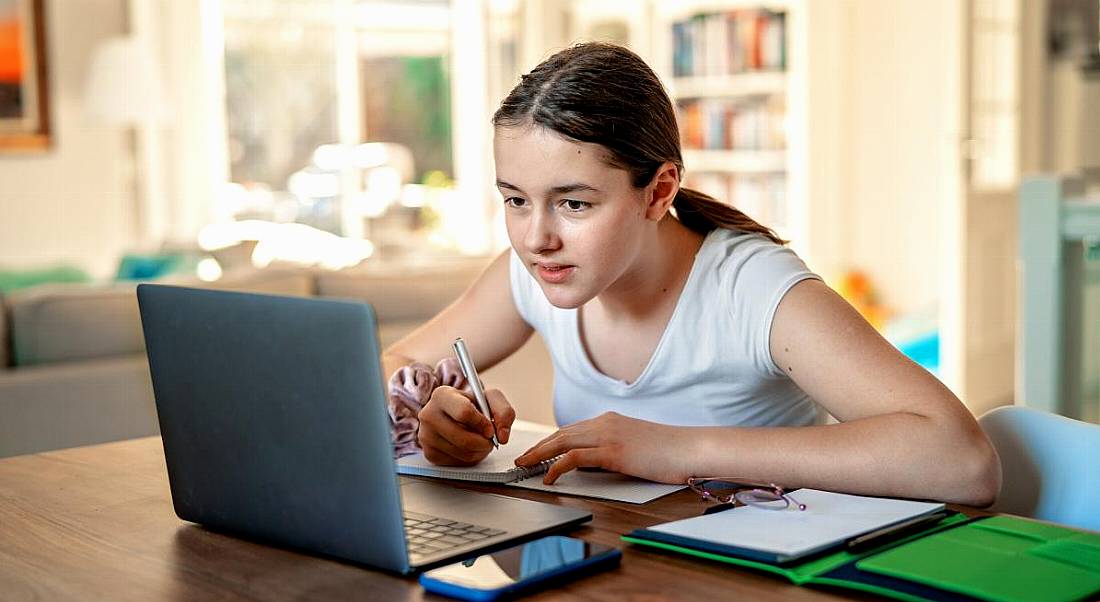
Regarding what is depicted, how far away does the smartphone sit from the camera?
96 cm

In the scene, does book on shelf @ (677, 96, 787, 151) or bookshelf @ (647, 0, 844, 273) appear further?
book on shelf @ (677, 96, 787, 151)

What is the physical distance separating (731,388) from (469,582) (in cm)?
71

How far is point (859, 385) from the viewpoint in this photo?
1374mm

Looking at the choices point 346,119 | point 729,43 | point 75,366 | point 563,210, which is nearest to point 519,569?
point 563,210

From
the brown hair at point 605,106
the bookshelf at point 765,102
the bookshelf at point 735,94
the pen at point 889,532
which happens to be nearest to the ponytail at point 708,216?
the brown hair at point 605,106

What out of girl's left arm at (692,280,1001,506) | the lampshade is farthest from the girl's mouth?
the lampshade

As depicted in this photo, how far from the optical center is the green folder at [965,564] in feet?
2.99

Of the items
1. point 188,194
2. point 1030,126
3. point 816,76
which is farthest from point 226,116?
point 1030,126

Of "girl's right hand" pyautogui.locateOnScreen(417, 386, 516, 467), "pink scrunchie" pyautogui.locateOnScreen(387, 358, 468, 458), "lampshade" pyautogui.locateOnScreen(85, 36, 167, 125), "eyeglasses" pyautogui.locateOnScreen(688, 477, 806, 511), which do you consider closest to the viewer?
"eyeglasses" pyautogui.locateOnScreen(688, 477, 806, 511)

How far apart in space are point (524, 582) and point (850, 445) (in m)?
0.48

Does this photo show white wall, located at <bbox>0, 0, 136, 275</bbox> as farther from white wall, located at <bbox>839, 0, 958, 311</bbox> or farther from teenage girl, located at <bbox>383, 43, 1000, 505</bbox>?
teenage girl, located at <bbox>383, 43, 1000, 505</bbox>

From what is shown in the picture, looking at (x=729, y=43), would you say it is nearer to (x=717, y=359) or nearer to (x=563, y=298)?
(x=717, y=359)

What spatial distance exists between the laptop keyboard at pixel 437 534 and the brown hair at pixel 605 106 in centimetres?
47

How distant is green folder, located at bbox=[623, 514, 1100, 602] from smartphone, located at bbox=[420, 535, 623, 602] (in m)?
0.06
